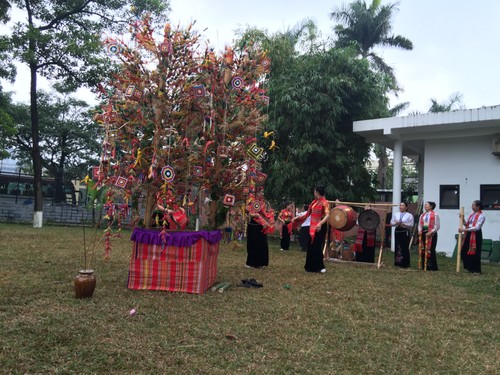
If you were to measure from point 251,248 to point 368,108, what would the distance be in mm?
8651

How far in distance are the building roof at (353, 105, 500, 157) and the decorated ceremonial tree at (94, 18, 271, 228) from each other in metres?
7.88

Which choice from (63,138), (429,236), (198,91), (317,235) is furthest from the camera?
(63,138)

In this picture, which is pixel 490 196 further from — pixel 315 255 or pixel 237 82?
pixel 237 82

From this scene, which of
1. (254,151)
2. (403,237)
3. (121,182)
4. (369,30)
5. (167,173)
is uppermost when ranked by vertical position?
(369,30)

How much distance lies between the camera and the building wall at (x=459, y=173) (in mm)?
12164

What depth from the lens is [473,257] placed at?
29.0ft

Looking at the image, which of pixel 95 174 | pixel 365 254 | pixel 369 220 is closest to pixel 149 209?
pixel 95 174

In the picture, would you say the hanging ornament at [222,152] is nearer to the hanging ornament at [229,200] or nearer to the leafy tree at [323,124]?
the hanging ornament at [229,200]

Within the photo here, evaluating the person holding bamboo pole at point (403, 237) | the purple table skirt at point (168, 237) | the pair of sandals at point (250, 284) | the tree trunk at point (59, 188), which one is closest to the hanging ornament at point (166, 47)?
the purple table skirt at point (168, 237)

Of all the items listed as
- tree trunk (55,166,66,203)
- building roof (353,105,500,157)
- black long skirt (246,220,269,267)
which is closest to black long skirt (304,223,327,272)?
black long skirt (246,220,269,267)

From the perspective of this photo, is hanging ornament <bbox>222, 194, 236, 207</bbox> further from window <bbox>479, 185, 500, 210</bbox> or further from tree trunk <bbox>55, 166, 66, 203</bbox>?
tree trunk <bbox>55, 166, 66, 203</bbox>

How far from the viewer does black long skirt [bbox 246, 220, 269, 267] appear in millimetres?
8328

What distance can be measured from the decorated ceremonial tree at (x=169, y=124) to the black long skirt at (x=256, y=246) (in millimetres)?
2127

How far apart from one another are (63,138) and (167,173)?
22881 millimetres
